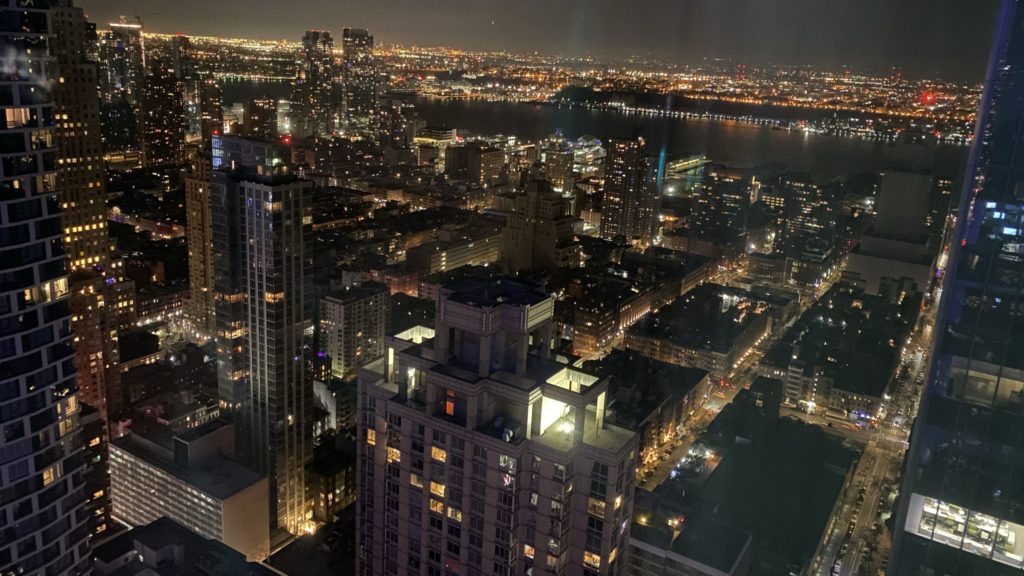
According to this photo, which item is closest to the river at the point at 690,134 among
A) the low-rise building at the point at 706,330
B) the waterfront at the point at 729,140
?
the waterfront at the point at 729,140

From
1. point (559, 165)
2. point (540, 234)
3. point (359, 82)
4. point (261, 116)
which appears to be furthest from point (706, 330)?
point (359, 82)

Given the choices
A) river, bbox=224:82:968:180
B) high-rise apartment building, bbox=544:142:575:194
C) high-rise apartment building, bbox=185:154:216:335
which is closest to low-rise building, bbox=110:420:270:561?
high-rise apartment building, bbox=185:154:216:335

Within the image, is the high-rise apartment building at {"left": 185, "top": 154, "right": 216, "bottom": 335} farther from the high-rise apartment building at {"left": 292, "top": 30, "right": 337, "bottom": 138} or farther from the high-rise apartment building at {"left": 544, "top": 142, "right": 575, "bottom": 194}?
the high-rise apartment building at {"left": 292, "top": 30, "right": 337, "bottom": 138}

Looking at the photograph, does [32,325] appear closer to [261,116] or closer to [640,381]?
[640,381]

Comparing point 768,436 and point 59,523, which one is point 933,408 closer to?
point 59,523

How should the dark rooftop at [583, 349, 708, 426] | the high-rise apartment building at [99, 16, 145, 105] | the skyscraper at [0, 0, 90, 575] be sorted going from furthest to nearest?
the high-rise apartment building at [99, 16, 145, 105]
the dark rooftop at [583, 349, 708, 426]
the skyscraper at [0, 0, 90, 575]

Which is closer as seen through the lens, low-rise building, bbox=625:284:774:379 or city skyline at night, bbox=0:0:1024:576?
city skyline at night, bbox=0:0:1024:576

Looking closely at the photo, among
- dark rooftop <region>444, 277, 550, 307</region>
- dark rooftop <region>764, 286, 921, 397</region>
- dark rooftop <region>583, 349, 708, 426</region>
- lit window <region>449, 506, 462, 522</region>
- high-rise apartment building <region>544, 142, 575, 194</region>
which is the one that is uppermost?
dark rooftop <region>444, 277, 550, 307</region>
